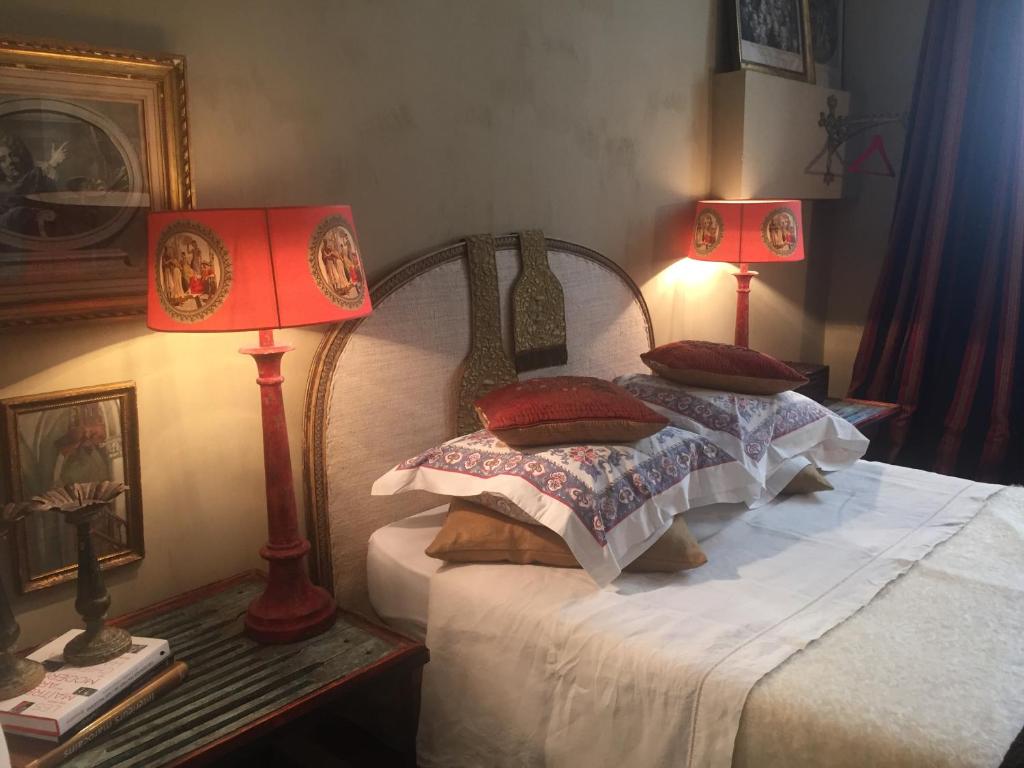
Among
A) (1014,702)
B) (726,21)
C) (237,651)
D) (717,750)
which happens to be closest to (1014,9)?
(726,21)

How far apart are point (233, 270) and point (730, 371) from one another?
139 centimetres

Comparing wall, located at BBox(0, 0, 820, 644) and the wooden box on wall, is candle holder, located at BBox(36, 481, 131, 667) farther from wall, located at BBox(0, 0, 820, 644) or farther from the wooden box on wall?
the wooden box on wall

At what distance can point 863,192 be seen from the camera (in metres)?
3.94

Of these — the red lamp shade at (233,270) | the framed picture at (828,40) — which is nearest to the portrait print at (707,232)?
the framed picture at (828,40)

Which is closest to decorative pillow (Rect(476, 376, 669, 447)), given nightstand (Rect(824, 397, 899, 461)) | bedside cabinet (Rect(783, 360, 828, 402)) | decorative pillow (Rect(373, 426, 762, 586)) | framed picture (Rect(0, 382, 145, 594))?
decorative pillow (Rect(373, 426, 762, 586))

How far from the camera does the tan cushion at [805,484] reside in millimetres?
2340

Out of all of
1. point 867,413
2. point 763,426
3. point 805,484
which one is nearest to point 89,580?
point 763,426

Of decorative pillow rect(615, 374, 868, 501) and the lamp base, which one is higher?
decorative pillow rect(615, 374, 868, 501)

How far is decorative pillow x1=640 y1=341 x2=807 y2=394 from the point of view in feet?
7.82

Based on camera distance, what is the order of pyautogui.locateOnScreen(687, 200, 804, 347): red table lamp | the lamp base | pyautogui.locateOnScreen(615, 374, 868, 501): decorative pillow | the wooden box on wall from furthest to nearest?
1. the wooden box on wall
2. pyautogui.locateOnScreen(687, 200, 804, 347): red table lamp
3. pyautogui.locateOnScreen(615, 374, 868, 501): decorative pillow
4. the lamp base

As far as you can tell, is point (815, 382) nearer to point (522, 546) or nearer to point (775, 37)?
point (775, 37)

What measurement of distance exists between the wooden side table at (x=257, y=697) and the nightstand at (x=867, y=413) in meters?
2.01

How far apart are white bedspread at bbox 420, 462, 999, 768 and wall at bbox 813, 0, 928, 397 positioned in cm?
213

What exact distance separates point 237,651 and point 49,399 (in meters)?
0.59
